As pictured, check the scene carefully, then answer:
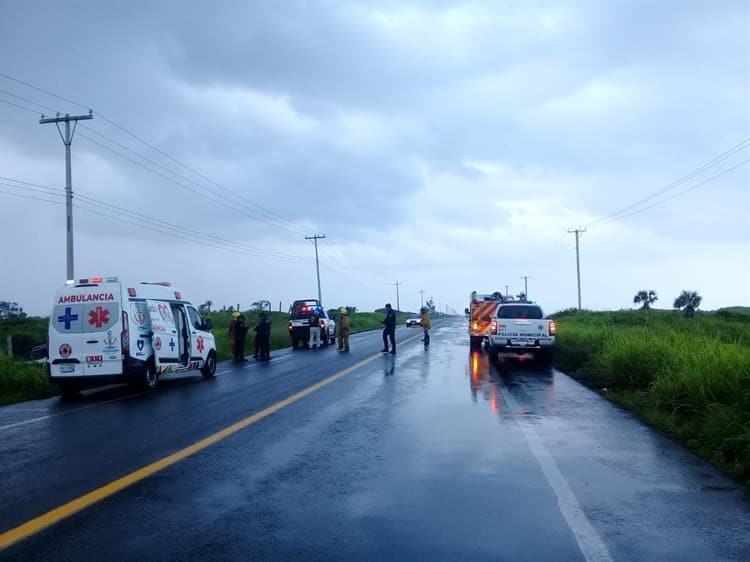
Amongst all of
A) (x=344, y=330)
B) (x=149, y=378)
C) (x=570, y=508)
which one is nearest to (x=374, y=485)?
(x=570, y=508)

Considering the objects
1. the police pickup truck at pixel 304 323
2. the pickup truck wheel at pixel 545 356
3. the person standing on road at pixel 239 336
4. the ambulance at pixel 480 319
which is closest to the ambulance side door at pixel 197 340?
the person standing on road at pixel 239 336

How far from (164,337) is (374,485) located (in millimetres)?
11204

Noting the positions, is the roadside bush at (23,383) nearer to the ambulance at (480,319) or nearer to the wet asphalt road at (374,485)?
the wet asphalt road at (374,485)

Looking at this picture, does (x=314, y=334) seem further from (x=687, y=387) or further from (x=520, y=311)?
(x=687, y=387)

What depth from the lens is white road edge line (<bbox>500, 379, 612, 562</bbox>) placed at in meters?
4.89

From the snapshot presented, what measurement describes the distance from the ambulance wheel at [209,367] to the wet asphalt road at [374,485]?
20.5ft

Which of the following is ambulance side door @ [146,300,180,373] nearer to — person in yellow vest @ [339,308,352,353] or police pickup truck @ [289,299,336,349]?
person in yellow vest @ [339,308,352,353]

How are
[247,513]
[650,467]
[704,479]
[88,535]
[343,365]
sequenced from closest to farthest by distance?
[88,535] → [247,513] → [704,479] → [650,467] → [343,365]

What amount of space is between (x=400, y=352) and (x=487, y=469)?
1941cm

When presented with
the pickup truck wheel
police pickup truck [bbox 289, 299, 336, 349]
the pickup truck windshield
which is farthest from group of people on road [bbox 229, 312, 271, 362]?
the pickup truck wheel

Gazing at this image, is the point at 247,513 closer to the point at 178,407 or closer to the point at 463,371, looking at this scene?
the point at 178,407

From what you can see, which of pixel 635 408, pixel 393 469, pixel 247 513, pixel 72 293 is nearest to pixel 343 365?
pixel 72 293

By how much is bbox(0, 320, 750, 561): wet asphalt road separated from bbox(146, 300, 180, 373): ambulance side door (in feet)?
12.0

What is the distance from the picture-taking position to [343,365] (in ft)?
68.3
